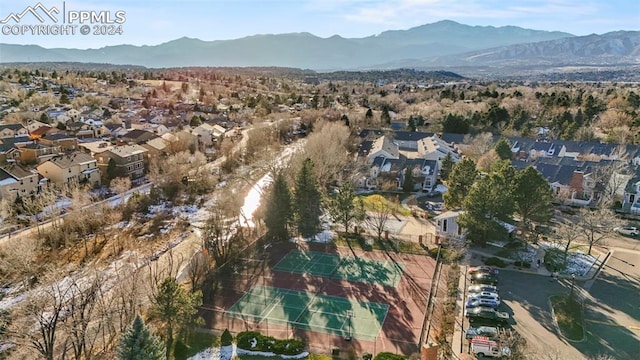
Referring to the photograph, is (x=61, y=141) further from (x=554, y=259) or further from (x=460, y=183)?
(x=554, y=259)

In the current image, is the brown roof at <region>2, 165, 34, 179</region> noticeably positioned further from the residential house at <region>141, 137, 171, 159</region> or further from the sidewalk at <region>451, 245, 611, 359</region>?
the sidewalk at <region>451, 245, 611, 359</region>

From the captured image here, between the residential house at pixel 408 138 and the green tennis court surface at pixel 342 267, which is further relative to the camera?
the residential house at pixel 408 138

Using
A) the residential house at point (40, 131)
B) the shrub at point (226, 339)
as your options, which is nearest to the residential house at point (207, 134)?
the residential house at point (40, 131)

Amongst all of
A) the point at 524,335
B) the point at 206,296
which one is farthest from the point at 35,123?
the point at 524,335

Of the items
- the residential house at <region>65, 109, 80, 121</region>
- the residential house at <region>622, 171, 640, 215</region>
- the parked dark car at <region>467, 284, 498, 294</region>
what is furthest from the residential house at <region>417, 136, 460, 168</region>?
the residential house at <region>65, 109, 80, 121</region>

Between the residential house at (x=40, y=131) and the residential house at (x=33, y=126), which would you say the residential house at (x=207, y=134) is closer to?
the residential house at (x=40, y=131)

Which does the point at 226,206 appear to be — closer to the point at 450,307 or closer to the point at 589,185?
the point at 450,307
